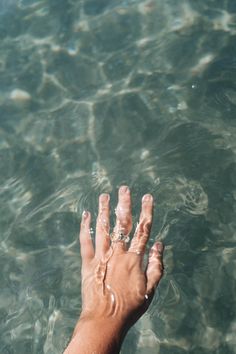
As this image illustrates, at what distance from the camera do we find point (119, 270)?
3.68 metres

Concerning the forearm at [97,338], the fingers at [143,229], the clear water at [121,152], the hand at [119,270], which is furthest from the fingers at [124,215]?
the forearm at [97,338]

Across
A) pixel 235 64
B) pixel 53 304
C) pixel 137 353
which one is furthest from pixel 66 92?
pixel 137 353

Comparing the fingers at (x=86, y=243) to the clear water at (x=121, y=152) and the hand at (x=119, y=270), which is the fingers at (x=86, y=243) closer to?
the hand at (x=119, y=270)

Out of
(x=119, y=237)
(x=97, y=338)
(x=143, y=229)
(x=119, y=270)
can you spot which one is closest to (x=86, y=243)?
(x=119, y=237)

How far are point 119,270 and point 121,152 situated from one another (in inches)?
83.7

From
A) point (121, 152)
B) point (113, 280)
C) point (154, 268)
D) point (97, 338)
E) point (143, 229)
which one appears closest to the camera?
point (97, 338)

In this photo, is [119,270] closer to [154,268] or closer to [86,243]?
[154,268]

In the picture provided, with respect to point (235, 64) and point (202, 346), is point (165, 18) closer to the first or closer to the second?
point (235, 64)

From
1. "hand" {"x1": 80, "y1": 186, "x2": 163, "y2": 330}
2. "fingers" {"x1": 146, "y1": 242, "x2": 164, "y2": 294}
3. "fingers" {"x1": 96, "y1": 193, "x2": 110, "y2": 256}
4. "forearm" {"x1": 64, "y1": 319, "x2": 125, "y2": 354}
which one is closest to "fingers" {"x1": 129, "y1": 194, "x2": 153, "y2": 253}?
"hand" {"x1": 80, "y1": 186, "x2": 163, "y2": 330}

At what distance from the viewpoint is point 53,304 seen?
4.55 m

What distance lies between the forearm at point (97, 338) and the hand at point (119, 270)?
56 mm

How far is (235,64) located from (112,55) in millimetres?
1770

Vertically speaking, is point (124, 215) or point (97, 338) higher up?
point (97, 338)

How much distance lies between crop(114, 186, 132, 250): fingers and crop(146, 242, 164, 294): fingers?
34 centimetres
